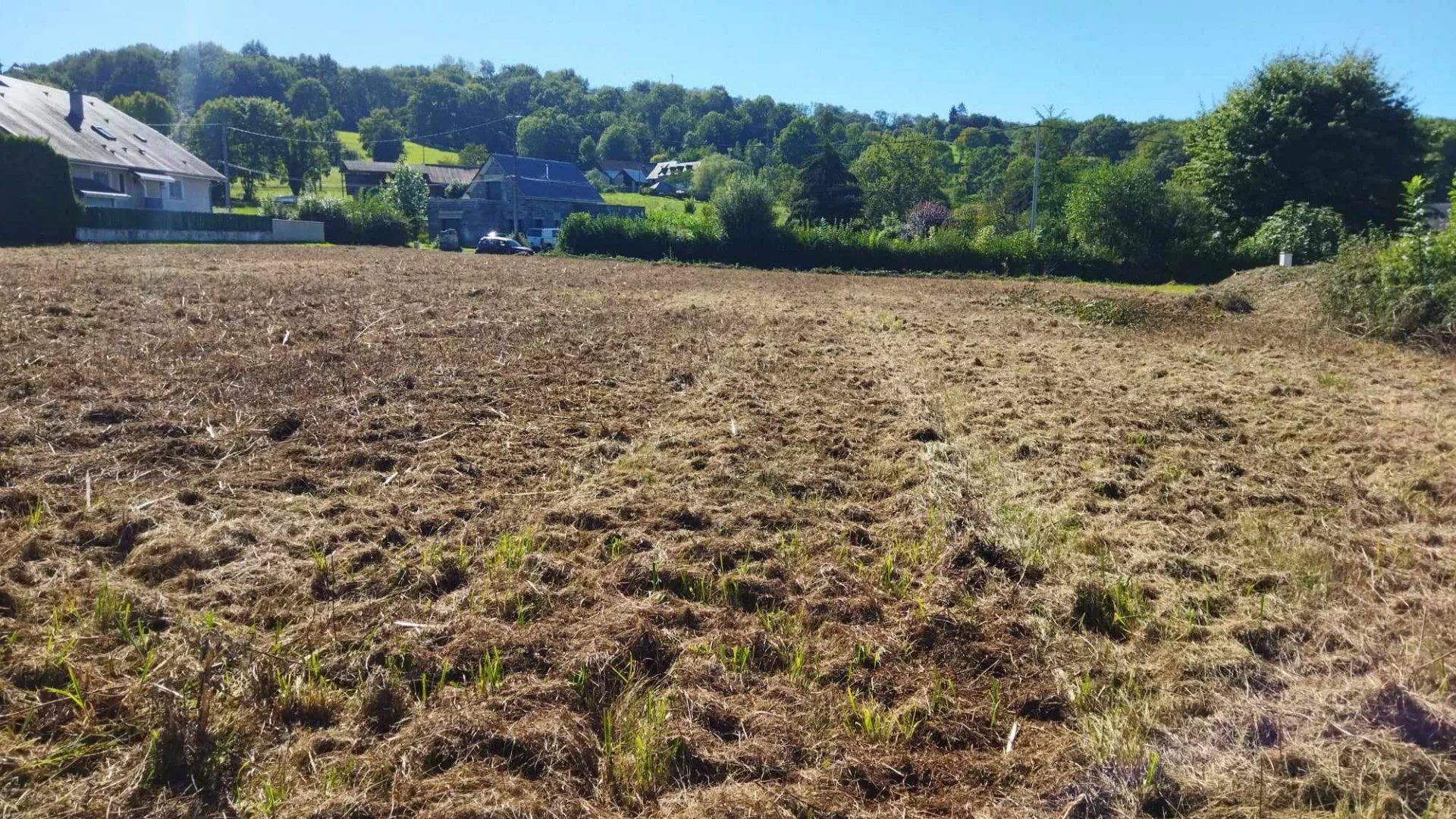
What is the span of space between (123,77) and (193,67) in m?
6.82

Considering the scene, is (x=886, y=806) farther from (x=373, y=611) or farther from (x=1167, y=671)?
(x=373, y=611)

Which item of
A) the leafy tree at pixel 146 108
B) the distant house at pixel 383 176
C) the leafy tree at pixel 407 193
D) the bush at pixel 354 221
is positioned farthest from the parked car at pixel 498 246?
the leafy tree at pixel 146 108

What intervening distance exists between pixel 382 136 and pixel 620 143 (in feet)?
113

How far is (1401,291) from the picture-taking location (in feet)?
44.5

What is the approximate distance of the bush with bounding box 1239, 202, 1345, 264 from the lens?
27.2 metres

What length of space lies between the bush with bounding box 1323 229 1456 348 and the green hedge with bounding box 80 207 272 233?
3863 cm

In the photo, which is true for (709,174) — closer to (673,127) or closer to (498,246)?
(673,127)

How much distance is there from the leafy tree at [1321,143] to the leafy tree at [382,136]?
8670 cm

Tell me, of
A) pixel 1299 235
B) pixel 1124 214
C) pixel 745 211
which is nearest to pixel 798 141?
pixel 745 211

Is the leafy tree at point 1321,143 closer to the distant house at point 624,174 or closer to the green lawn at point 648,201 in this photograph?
the green lawn at point 648,201

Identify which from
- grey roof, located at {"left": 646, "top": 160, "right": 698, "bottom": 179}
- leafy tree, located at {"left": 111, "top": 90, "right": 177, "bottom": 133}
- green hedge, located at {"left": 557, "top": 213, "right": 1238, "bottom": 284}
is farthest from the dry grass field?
grey roof, located at {"left": 646, "top": 160, "right": 698, "bottom": 179}

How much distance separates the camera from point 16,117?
37.4 metres

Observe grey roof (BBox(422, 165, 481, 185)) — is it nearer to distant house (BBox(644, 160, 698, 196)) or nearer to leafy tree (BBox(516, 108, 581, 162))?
leafy tree (BBox(516, 108, 581, 162))

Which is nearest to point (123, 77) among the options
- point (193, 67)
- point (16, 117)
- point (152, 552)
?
point (193, 67)
